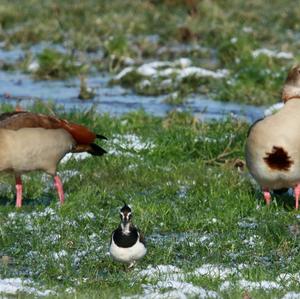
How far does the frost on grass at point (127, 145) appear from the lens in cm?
1167

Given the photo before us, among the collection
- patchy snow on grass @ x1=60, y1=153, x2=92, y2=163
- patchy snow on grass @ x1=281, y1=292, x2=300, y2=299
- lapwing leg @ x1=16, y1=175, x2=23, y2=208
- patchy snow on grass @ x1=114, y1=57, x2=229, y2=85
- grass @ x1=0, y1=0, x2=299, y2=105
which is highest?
patchy snow on grass @ x1=281, y1=292, x2=300, y2=299

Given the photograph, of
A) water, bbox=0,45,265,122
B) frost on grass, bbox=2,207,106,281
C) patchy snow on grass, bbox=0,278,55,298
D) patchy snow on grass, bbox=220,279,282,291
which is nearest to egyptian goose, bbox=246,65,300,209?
frost on grass, bbox=2,207,106,281

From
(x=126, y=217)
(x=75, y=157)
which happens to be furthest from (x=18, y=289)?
(x=75, y=157)

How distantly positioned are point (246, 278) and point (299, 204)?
2788mm

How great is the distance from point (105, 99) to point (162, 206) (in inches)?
284

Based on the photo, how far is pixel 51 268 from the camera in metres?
7.58

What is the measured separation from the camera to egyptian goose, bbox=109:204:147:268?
7.39 metres

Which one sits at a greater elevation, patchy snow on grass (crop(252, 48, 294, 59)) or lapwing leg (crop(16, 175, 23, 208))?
lapwing leg (crop(16, 175, 23, 208))

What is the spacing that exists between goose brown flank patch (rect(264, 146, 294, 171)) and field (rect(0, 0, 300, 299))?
426mm

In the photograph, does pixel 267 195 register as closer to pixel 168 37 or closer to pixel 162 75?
pixel 162 75

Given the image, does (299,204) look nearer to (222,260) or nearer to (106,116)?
(222,260)

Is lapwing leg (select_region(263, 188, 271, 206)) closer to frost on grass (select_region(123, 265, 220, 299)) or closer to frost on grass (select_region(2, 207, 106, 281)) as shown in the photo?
frost on grass (select_region(2, 207, 106, 281))

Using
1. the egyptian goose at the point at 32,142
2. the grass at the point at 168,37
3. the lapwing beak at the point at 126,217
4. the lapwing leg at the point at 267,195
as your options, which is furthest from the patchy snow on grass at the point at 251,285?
the grass at the point at 168,37

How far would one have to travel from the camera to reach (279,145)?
9.18 m
